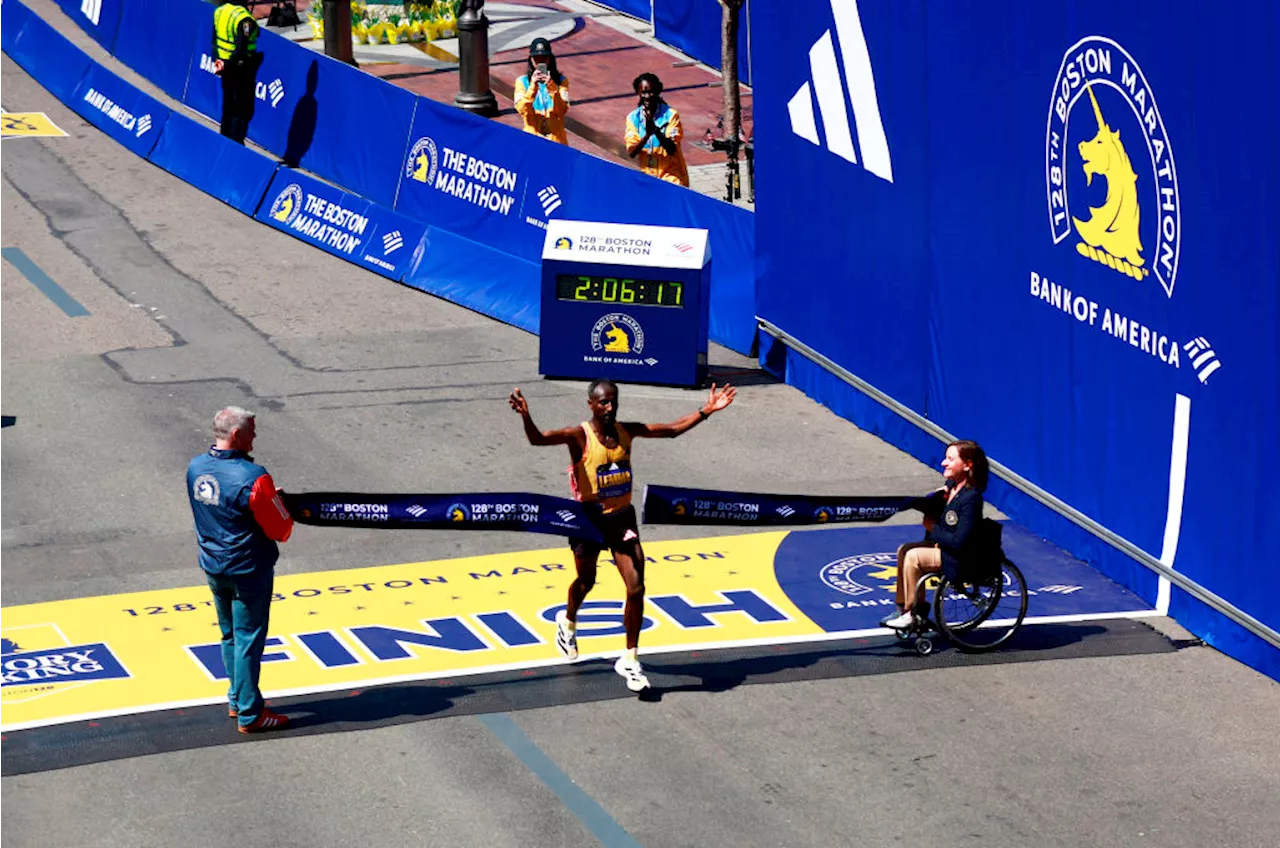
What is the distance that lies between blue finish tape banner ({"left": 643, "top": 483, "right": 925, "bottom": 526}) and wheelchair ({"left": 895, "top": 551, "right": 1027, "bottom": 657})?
1.72 ft

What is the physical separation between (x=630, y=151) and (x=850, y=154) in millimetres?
5778

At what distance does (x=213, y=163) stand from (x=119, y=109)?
10.00 ft

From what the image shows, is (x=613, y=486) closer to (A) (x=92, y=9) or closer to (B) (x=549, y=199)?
(B) (x=549, y=199)

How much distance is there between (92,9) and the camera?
104ft

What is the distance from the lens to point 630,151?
73.6 feet

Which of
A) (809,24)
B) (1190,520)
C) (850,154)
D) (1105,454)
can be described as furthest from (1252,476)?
(809,24)

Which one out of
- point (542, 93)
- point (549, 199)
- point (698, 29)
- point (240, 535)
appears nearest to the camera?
point (240, 535)

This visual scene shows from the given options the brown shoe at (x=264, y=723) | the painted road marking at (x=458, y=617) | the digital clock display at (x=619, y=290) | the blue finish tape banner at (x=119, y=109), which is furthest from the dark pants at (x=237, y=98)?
the brown shoe at (x=264, y=723)

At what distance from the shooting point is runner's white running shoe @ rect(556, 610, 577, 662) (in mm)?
11938

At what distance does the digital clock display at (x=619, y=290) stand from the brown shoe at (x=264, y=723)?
8080 millimetres

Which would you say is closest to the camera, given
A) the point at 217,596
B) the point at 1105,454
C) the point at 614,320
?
the point at 217,596

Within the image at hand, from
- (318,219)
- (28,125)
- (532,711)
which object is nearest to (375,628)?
(532,711)

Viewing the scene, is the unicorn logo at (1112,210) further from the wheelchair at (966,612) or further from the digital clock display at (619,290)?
the digital clock display at (619,290)

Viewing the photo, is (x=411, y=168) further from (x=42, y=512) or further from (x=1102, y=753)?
(x=1102, y=753)
